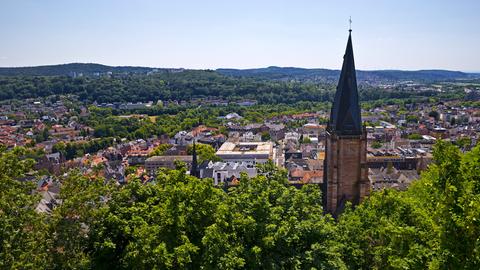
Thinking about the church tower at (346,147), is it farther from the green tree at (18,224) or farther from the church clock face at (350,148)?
the green tree at (18,224)

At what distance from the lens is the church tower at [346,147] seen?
27297mm

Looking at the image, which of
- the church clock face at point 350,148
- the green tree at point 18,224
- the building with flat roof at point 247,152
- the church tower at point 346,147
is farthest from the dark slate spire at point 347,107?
the building with flat roof at point 247,152

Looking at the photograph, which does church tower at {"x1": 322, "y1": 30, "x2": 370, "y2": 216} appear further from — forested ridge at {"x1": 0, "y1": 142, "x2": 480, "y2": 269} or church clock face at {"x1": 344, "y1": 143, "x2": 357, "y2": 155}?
forested ridge at {"x1": 0, "y1": 142, "x2": 480, "y2": 269}

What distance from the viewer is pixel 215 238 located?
40.6 feet

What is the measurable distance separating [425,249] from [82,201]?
11450 millimetres

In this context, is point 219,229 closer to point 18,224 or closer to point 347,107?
point 18,224

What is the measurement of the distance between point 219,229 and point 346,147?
16.9m

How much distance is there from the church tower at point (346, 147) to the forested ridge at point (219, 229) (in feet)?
34.9

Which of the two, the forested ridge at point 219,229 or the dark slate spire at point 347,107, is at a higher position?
the dark slate spire at point 347,107

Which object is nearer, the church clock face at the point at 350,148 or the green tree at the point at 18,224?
the green tree at the point at 18,224

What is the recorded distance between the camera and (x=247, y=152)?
78.3m

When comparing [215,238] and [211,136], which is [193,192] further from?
[211,136]

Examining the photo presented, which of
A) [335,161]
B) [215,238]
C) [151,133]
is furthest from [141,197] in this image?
[151,133]

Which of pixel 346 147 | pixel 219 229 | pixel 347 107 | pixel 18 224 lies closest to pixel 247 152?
pixel 346 147
